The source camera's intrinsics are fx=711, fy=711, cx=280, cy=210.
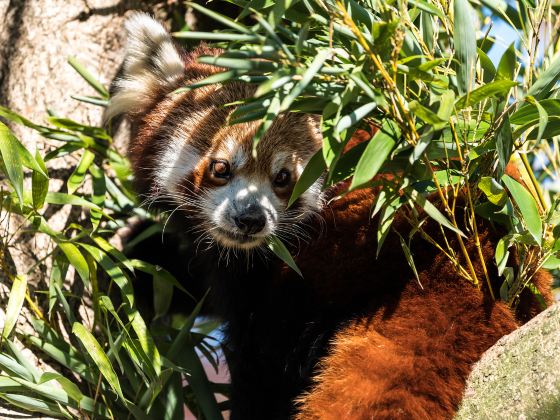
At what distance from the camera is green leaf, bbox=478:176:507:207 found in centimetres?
216

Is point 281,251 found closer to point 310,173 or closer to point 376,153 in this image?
point 310,173

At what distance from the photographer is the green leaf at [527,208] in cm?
206

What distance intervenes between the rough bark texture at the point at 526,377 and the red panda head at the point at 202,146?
1.13 meters

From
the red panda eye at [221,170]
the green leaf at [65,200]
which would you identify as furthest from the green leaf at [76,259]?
the red panda eye at [221,170]

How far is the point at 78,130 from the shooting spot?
123 inches

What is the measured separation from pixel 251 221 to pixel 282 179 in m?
0.34

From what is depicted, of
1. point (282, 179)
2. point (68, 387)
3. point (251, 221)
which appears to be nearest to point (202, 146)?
point (282, 179)

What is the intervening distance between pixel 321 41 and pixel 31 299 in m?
1.60

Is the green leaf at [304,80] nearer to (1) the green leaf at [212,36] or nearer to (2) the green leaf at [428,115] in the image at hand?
(1) the green leaf at [212,36]

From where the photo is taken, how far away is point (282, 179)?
119 inches

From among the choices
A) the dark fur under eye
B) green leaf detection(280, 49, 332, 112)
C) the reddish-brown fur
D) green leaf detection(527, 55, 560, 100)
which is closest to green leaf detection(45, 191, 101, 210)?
the dark fur under eye

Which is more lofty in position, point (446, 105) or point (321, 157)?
point (446, 105)

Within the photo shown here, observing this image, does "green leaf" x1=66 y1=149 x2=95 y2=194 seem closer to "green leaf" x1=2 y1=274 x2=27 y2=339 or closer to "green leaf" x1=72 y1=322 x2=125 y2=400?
"green leaf" x1=2 y1=274 x2=27 y2=339

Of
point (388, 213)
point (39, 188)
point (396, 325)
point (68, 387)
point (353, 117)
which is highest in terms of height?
point (353, 117)
